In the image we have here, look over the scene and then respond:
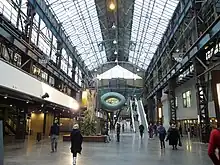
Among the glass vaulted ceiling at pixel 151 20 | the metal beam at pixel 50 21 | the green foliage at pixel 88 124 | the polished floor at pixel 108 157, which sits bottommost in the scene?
→ the polished floor at pixel 108 157

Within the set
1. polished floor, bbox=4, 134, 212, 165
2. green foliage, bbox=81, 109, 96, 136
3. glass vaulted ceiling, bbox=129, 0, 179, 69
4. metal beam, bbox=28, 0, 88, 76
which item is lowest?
polished floor, bbox=4, 134, 212, 165

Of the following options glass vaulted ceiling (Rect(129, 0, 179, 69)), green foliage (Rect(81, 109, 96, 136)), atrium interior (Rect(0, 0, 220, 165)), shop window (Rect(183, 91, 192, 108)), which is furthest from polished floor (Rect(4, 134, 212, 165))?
glass vaulted ceiling (Rect(129, 0, 179, 69))

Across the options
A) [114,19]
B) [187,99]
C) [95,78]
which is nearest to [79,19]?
[114,19]

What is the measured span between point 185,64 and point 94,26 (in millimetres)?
20456

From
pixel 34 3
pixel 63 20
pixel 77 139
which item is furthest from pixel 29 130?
pixel 77 139

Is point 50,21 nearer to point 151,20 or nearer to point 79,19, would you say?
point 79,19

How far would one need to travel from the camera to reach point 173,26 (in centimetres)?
3262

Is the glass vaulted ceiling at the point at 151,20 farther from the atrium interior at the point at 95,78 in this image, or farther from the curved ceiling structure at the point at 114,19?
the atrium interior at the point at 95,78

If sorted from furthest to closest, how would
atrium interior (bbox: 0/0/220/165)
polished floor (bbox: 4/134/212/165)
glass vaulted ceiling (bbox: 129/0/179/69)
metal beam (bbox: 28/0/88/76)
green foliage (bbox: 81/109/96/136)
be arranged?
glass vaulted ceiling (bbox: 129/0/179/69)
metal beam (bbox: 28/0/88/76)
green foliage (bbox: 81/109/96/136)
atrium interior (bbox: 0/0/220/165)
polished floor (bbox: 4/134/212/165)

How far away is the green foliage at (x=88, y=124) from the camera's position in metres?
24.6

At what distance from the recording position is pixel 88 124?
24906 millimetres

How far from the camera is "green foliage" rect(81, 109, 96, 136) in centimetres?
2464

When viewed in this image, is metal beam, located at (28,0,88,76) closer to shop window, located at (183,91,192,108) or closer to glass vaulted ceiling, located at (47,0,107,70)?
glass vaulted ceiling, located at (47,0,107,70)

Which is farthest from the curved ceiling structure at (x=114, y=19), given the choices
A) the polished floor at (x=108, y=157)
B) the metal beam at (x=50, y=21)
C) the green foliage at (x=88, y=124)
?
the polished floor at (x=108, y=157)
